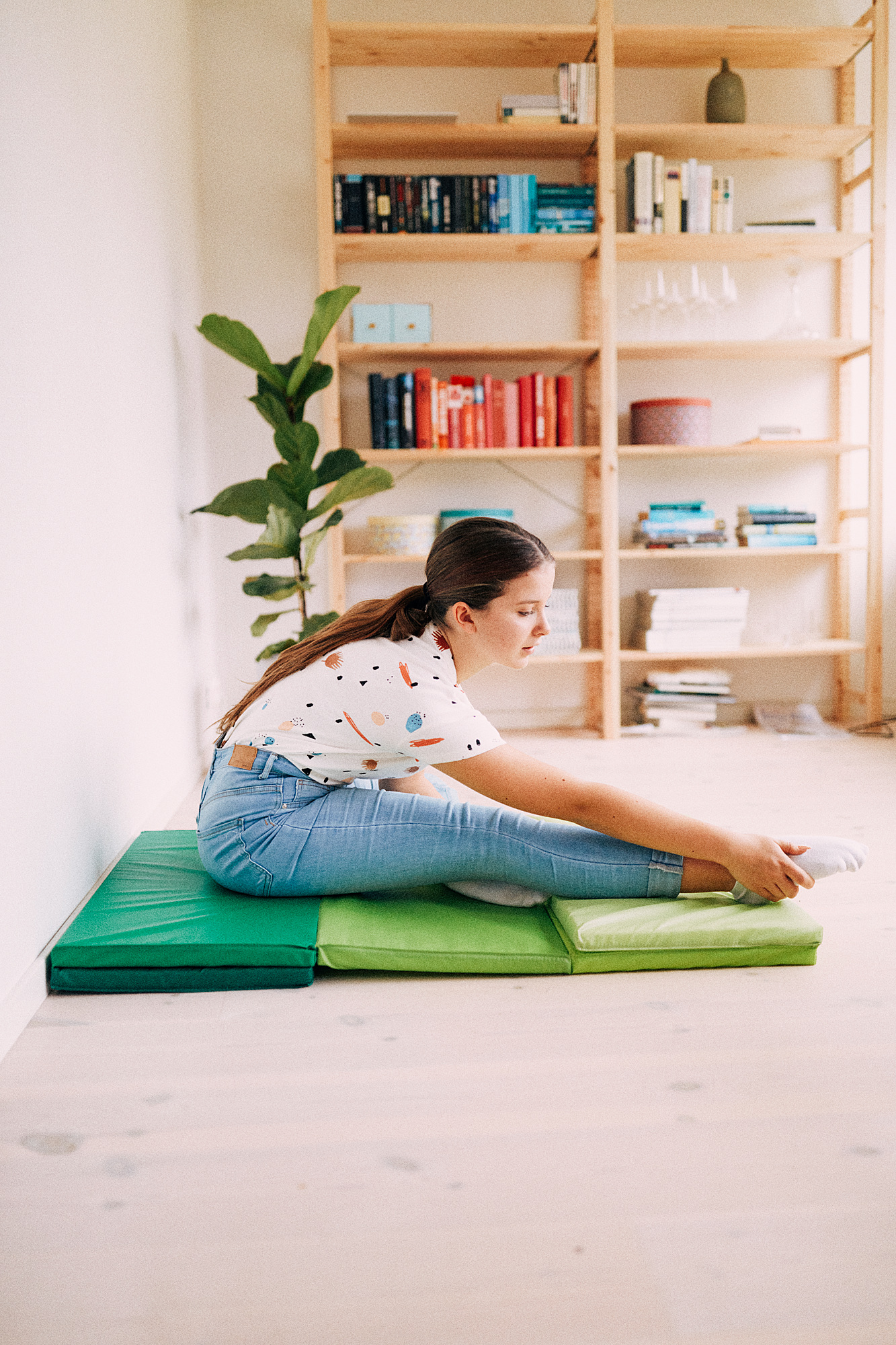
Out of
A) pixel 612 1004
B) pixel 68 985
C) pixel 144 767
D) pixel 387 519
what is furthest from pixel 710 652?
pixel 68 985

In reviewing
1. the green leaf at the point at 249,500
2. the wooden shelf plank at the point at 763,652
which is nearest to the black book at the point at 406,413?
the green leaf at the point at 249,500

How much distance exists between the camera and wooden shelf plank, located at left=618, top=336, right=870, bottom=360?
11.0ft

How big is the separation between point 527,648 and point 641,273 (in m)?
2.53

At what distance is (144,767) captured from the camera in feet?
7.47

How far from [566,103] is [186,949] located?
118 inches

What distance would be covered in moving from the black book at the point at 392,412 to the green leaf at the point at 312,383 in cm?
46

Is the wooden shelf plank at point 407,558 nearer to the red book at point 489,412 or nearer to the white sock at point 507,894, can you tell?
the red book at point 489,412

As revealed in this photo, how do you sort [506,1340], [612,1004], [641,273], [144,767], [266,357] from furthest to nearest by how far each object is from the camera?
[641,273], [266,357], [144,767], [612,1004], [506,1340]

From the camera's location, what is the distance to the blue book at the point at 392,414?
130 inches

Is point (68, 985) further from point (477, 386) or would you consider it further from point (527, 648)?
point (477, 386)

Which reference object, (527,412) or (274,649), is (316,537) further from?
(527,412)

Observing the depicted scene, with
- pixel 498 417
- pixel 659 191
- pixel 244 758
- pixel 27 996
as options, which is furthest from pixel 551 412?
pixel 27 996

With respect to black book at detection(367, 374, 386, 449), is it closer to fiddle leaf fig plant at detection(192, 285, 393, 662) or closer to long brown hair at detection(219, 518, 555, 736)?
fiddle leaf fig plant at detection(192, 285, 393, 662)

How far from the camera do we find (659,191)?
10.8 feet
